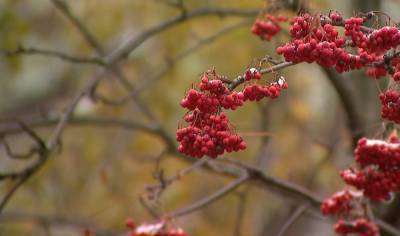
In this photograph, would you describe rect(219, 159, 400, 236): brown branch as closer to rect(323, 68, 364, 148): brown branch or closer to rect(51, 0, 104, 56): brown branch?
rect(323, 68, 364, 148): brown branch

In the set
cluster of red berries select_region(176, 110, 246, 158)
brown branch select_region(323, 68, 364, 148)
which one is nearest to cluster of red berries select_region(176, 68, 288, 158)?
cluster of red berries select_region(176, 110, 246, 158)

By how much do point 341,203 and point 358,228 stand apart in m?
0.15

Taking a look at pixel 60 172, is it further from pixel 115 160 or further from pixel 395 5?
pixel 395 5

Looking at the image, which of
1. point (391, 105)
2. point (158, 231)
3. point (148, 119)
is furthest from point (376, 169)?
point (148, 119)

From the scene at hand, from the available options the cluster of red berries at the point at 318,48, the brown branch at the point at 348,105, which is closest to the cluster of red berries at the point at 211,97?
the cluster of red berries at the point at 318,48

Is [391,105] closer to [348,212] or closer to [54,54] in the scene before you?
[348,212]

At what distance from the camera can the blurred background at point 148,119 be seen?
5676 millimetres

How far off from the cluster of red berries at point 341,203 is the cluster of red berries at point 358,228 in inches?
2.9

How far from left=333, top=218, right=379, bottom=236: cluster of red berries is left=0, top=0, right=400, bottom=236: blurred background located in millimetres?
1951

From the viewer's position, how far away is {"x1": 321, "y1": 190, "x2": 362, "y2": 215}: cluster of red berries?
3.20 m

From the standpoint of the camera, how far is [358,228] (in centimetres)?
311

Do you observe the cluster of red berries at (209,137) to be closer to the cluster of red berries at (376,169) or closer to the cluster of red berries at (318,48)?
the cluster of red berries at (318,48)

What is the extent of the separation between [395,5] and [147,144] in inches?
95.4

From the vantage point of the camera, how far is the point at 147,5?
6312 millimetres
